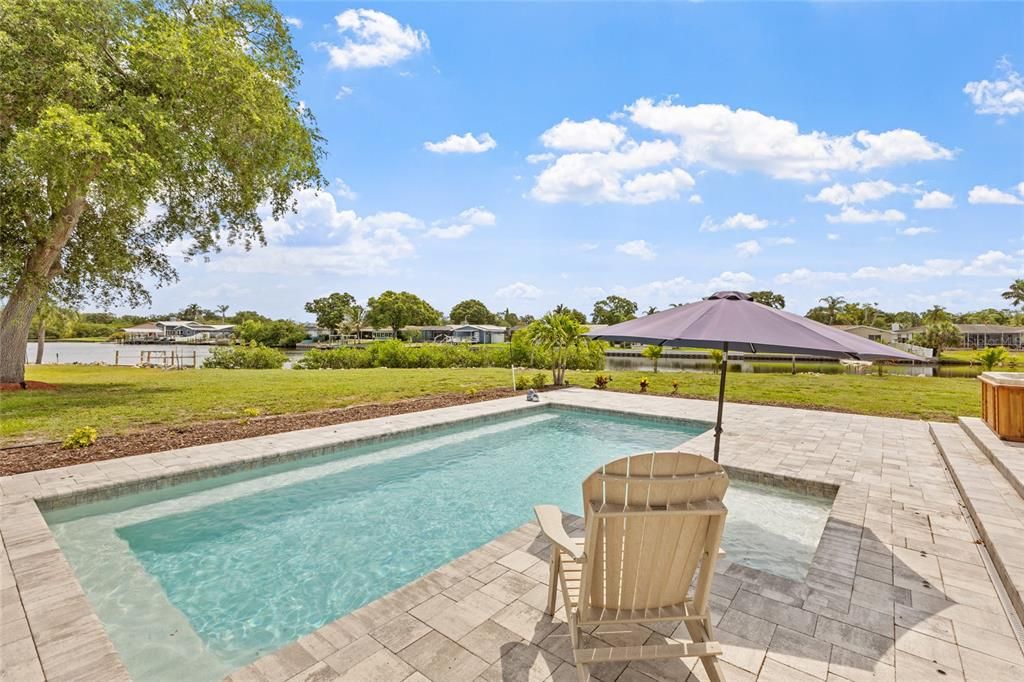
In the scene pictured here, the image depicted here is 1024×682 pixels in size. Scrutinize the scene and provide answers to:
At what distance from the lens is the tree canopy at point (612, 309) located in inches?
3093

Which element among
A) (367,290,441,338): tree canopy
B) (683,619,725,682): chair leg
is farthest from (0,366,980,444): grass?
(367,290,441,338): tree canopy

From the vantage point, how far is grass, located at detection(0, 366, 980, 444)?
333 inches

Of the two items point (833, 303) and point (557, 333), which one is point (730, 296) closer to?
point (557, 333)

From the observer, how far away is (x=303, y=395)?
11.8m

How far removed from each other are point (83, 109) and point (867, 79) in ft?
58.5

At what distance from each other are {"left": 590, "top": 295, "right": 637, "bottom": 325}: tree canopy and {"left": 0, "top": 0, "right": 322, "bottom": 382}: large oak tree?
68.3m

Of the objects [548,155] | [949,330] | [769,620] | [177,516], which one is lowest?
[177,516]

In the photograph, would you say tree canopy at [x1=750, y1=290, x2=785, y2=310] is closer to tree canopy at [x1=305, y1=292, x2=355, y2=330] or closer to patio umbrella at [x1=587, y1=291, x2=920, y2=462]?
tree canopy at [x1=305, y1=292, x2=355, y2=330]

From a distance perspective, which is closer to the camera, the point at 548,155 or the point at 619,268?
the point at 548,155

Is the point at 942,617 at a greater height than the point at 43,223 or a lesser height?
lesser

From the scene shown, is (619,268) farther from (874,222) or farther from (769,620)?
(769,620)

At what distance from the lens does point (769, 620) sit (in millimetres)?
2658

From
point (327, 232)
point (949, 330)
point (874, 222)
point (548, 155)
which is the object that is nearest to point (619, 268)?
point (874, 222)

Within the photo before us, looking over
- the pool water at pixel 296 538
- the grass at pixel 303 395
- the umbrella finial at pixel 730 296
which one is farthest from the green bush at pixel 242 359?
the umbrella finial at pixel 730 296
